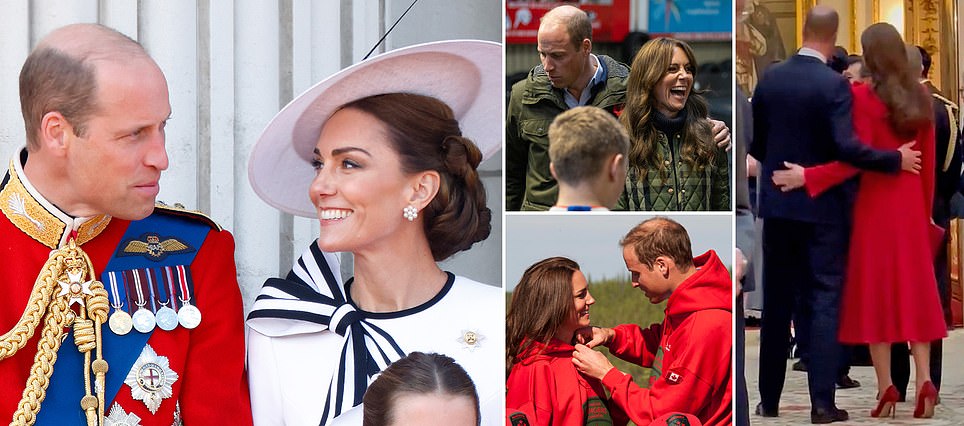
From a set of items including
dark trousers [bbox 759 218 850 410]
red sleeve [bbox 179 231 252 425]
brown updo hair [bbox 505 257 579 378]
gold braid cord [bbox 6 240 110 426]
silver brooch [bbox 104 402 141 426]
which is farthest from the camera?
brown updo hair [bbox 505 257 579 378]

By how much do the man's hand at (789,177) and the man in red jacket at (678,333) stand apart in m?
0.26

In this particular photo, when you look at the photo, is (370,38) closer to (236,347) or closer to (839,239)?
(236,347)

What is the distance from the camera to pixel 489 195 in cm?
389

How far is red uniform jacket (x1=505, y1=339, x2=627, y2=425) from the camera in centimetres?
377

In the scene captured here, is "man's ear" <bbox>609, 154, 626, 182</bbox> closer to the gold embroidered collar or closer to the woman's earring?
the woman's earring

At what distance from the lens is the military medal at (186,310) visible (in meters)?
3.55

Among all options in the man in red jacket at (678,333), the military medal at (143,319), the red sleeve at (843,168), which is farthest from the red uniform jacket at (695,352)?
the military medal at (143,319)

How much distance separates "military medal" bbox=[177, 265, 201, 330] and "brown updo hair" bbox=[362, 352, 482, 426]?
20.2 inches

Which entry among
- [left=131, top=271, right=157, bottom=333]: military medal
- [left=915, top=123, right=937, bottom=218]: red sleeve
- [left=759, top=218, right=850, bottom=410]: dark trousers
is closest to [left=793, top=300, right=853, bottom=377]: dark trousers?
[left=759, top=218, right=850, bottom=410]: dark trousers

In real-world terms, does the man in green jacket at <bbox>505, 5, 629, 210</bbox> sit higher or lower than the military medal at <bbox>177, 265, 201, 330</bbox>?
higher

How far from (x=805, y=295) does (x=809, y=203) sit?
25 cm

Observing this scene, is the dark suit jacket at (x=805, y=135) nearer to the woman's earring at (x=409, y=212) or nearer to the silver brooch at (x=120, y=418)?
the woman's earring at (x=409, y=212)

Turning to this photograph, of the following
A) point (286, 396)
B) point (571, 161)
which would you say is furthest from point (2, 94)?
point (571, 161)

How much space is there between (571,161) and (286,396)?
1003 mm
